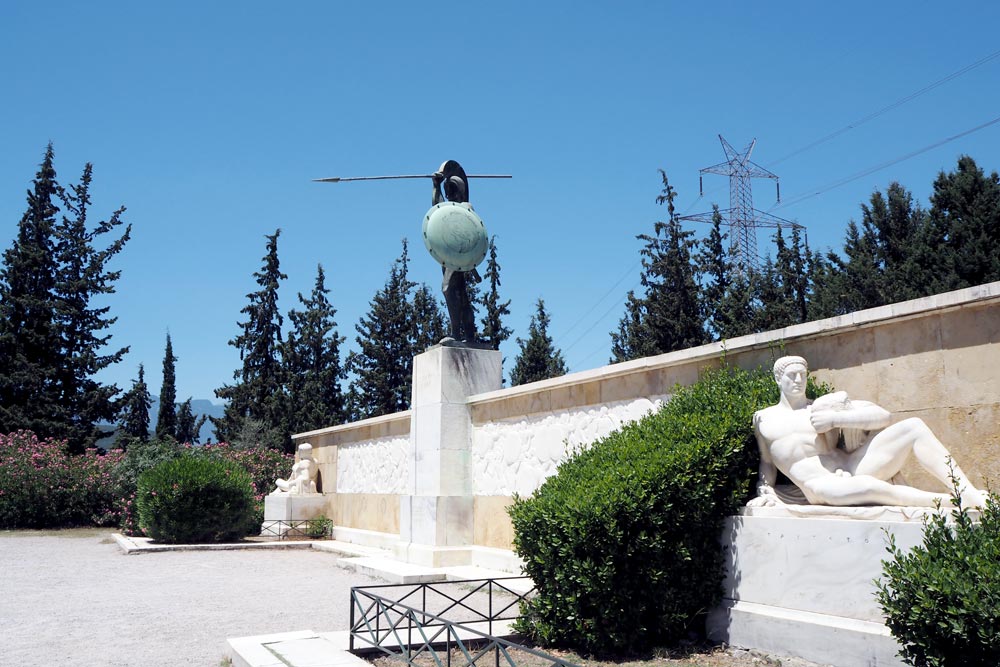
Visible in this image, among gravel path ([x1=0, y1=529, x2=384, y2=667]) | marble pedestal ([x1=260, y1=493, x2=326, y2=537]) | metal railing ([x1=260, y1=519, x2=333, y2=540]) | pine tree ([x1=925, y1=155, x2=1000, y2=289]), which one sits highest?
pine tree ([x1=925, y1=155, x2=1000, y2=289])

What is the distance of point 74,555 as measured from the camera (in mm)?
17188

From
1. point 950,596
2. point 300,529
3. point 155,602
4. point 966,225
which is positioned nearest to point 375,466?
point 300,529

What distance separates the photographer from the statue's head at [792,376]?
727 centimetres

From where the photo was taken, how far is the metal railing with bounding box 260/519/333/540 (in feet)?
67.5

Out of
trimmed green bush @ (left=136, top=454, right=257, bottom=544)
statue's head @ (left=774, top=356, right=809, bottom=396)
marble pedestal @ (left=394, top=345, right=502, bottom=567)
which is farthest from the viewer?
trimmed green bush @ (left=136, top=454, right=257, bottom=544)

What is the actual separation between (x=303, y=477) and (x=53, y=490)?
8713mm

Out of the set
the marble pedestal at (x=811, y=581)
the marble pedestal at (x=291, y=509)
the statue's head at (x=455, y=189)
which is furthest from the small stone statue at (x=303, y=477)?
the marble pedestal at (x=811, y=581)

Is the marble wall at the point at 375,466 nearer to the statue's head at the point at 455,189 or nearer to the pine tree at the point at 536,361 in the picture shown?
the statue's head at the point at 455,189

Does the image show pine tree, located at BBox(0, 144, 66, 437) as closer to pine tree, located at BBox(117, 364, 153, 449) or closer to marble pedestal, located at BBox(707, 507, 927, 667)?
pine tree, located at BBox(117, 364, 153, 449)

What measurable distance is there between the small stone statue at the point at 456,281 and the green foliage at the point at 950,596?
9.17 metres

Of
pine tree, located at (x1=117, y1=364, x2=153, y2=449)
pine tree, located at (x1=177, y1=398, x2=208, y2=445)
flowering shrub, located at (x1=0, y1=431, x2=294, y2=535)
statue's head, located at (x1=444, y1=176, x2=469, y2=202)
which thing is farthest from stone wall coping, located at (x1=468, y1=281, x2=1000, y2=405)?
pine tree, located at (x1=177, y1=398, x2=208, y2=445)

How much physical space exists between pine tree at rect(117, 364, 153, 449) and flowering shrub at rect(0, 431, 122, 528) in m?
8.20

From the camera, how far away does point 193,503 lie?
61.5 ft

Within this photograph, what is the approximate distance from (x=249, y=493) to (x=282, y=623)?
1087 cm
